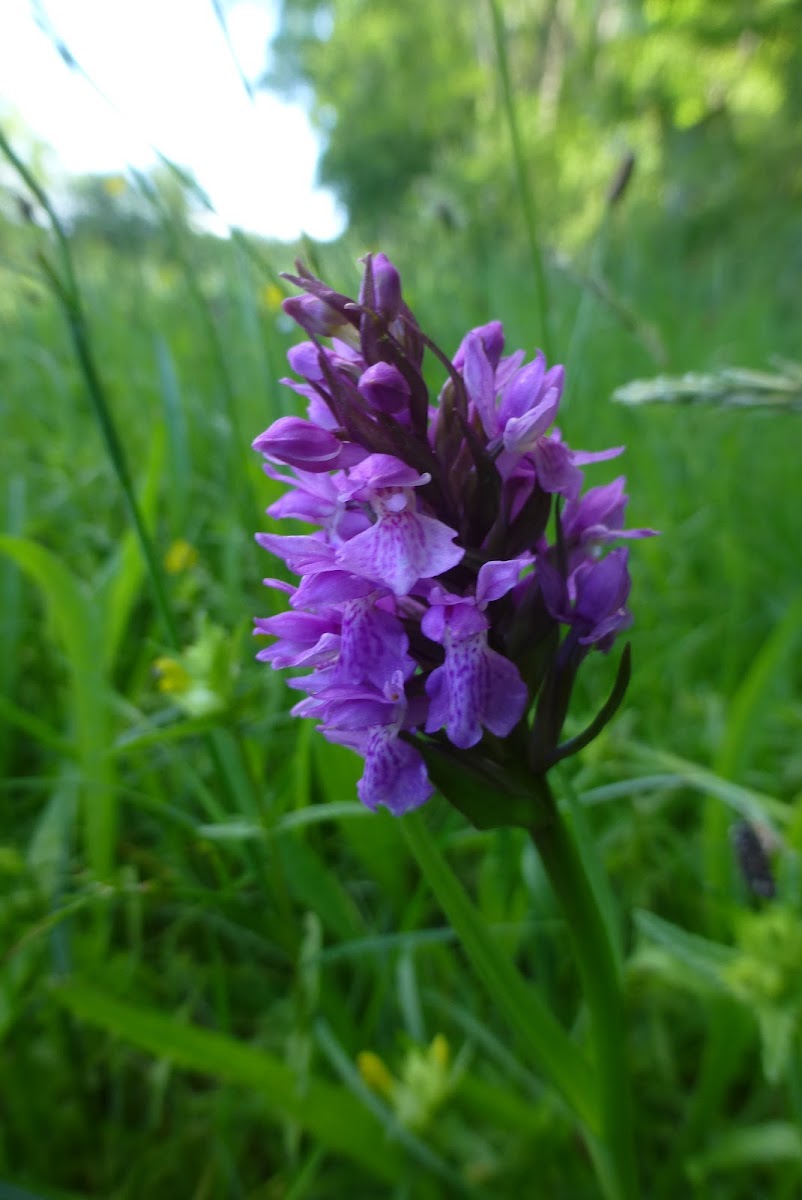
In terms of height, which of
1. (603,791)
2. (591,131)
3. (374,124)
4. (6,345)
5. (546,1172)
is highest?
(374,124)

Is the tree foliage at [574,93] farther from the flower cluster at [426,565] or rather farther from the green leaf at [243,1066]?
the green leaf at [243,1066]

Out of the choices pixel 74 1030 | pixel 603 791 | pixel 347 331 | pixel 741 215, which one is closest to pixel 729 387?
pixel 603 791

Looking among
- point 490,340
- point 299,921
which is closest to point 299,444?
point 490,340

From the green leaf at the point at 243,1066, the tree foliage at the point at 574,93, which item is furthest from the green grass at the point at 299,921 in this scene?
the tree foliage at the point at 574,93

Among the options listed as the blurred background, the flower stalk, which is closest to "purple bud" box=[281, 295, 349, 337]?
the flower stalk

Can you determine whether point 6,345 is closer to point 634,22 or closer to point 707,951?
point 707,951

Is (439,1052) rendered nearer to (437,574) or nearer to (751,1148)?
(751,1148)

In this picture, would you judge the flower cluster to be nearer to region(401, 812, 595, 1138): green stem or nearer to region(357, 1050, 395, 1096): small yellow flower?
region(401, 812, 595, 1138): green stem
